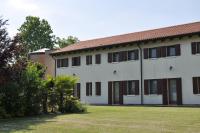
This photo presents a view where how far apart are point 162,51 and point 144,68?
91.8 inches

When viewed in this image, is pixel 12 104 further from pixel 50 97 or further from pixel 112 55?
pixel 112 55

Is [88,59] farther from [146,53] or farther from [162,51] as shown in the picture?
[162,51]

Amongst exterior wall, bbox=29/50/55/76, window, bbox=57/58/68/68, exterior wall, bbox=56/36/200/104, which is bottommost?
exterior wall, bbox=56/36/200/104

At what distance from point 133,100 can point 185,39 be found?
23.3 feet

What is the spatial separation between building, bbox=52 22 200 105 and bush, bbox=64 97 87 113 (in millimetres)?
10177

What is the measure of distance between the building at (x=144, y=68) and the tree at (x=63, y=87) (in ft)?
33.8

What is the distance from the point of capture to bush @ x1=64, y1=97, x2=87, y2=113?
23062 millimetres

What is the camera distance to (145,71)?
33.2m

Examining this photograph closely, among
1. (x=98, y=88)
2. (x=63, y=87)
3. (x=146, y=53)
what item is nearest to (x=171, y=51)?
(x=146, y=53)

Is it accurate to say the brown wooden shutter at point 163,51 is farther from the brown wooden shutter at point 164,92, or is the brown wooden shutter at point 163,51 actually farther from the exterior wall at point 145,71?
the brown wooden shutter at point 164,92

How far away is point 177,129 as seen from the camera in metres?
13.3

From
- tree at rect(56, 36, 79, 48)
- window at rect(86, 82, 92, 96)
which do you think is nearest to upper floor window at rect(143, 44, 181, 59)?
window at rect(86, 82, 92, 96)

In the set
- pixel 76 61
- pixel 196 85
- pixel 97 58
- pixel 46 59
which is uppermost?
pixel 46 59

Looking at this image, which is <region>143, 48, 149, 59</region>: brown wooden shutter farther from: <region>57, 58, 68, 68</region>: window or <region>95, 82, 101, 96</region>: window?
<region>57, 58, 68, 68</region>: window
